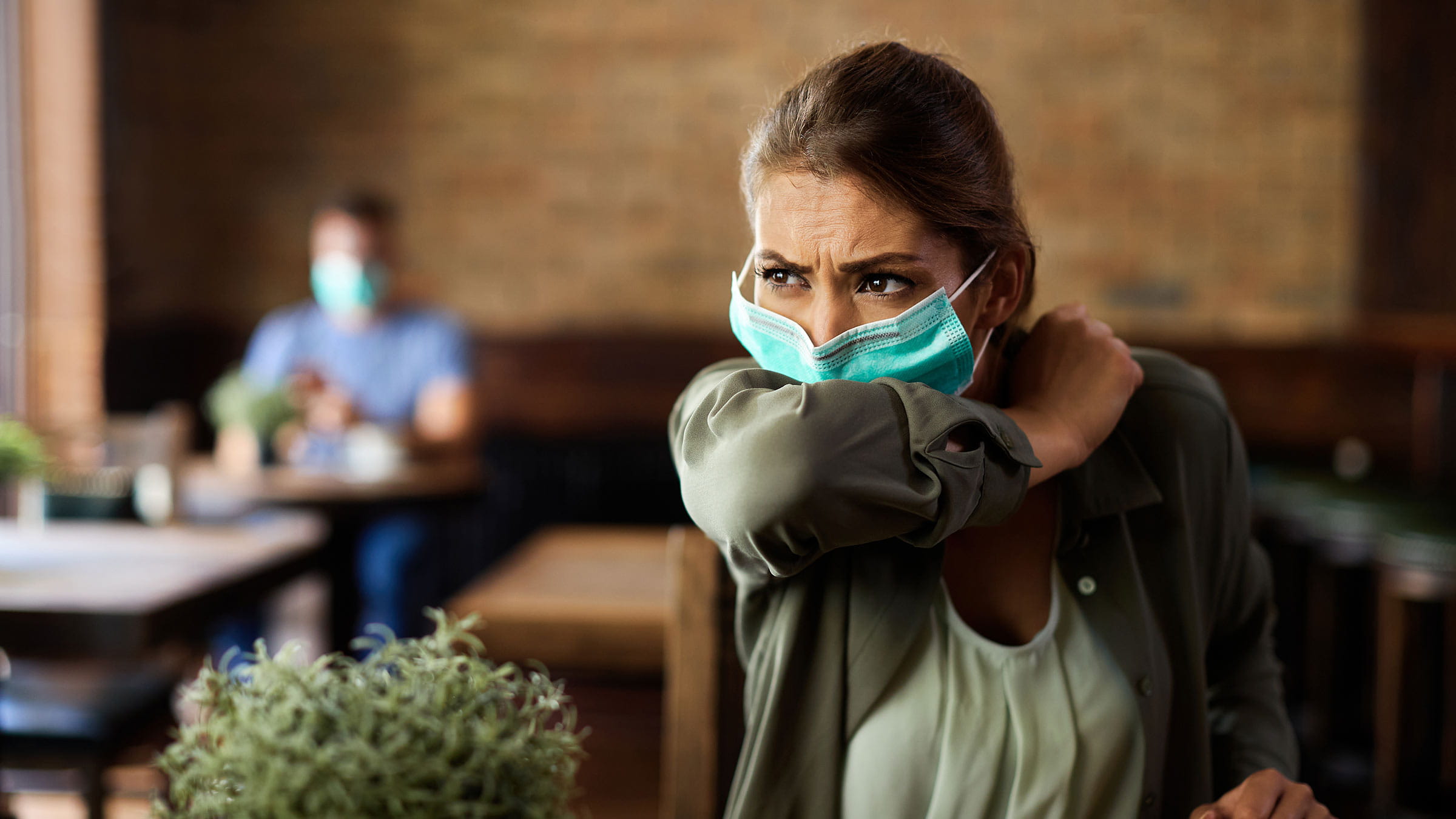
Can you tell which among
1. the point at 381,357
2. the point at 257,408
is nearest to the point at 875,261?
the point at 257,408

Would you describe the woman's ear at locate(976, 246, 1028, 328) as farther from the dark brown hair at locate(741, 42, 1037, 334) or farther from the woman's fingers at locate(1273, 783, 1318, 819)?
the woman's fingers at locate(1273, 783, 1318, 819)

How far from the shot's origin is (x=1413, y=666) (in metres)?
2.59

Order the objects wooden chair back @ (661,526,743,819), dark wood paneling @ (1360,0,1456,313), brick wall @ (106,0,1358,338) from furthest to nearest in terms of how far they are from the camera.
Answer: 1. brick wall @ (106,0,1358,338)
2. dark wood paneling @ (1360,0,1456,313)
3. wooden chair back @ (661,526,743,819)

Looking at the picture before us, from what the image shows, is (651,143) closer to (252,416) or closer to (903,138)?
(252,416)

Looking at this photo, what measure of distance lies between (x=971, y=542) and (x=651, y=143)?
4111 mm

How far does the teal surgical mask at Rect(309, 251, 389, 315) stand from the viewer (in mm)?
3574

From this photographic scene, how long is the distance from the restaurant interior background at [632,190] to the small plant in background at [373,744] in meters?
4.02

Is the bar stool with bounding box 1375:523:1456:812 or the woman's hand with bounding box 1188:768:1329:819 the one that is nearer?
the woman's hand with bounding box 1188:768:1329:819

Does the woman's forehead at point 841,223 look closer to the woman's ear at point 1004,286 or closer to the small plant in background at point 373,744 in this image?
the woman's ear at point 1004,286

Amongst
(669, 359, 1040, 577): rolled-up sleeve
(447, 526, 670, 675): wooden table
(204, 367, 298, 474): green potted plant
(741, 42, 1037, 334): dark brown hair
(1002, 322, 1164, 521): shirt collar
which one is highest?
(741, 42, 1037, 334): dark brown hair

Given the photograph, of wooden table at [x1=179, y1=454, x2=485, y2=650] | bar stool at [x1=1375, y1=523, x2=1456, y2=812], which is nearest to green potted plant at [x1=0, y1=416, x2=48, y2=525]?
wooden table at [x1=179, y1=454, x2=485, y2=650]

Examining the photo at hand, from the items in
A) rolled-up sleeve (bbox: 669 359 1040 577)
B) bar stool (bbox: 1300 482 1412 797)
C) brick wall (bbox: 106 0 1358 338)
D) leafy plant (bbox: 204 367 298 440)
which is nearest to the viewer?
rolled-up sleeve (bbox: 669 359 1040 577)

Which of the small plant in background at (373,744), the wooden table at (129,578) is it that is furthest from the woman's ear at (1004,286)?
the wooden table at (129,578)

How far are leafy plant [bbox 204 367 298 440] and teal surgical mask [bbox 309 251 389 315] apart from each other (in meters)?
0.47
